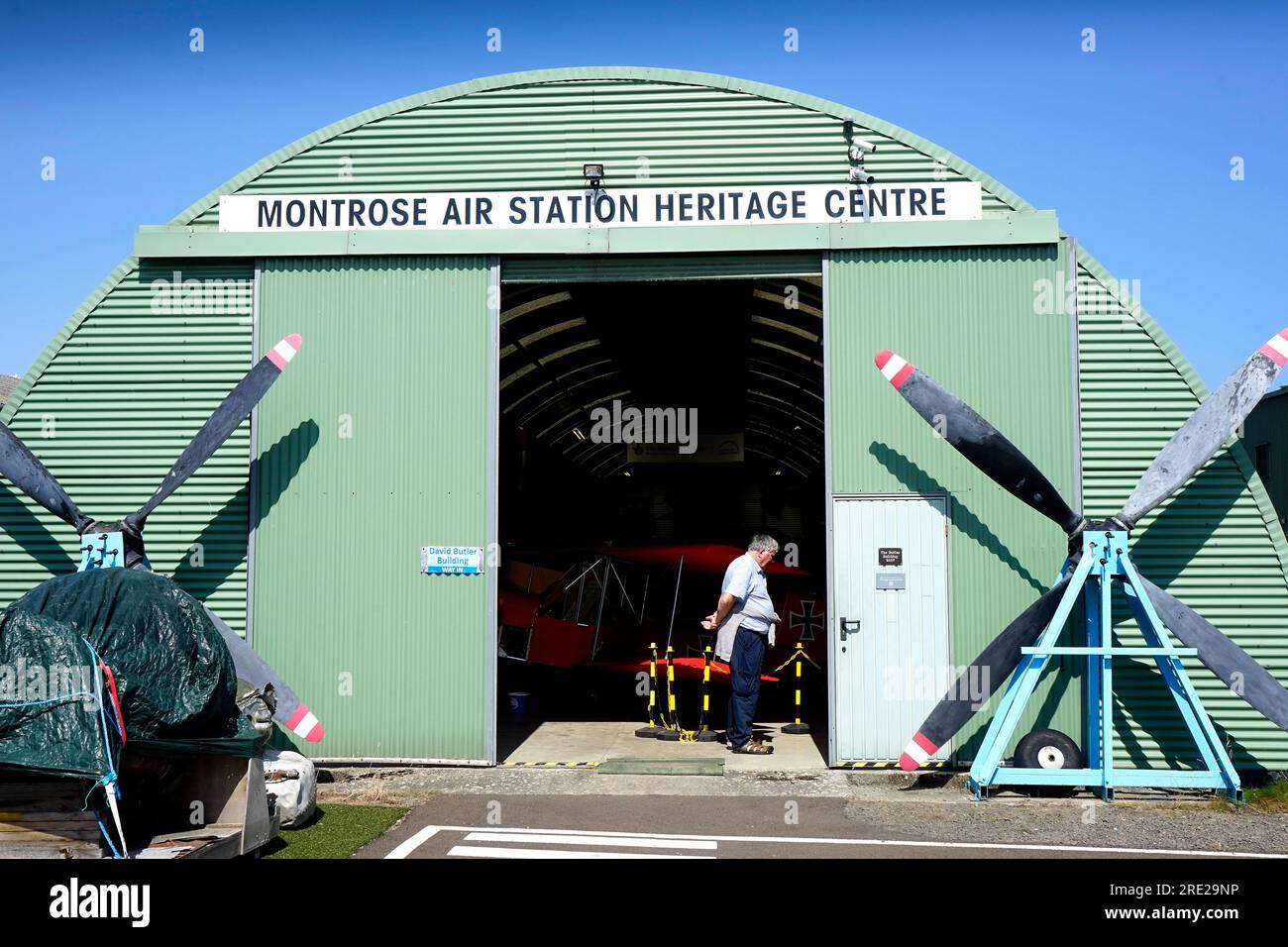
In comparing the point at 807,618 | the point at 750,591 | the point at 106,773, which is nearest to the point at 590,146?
the point at 750,591

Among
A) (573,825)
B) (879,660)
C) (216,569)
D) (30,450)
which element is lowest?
(573,825)

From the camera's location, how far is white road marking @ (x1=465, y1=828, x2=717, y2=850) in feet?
23.6

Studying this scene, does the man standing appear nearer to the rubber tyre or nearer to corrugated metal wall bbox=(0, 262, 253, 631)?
the rubber tyre

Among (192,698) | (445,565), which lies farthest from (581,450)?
(192,698)

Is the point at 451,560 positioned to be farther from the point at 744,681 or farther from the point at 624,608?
the point at 624,608

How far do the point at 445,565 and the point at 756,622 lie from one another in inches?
117

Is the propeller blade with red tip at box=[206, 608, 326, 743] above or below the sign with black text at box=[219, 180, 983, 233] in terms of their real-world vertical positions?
below

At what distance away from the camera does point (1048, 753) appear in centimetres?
879

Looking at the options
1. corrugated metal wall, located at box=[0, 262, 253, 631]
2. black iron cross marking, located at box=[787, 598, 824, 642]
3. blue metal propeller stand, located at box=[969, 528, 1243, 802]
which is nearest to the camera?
blue metal propeller stand, located at box=[969, 528, 1243, 802]

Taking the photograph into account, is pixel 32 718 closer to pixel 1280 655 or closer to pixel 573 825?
pixel 573 825

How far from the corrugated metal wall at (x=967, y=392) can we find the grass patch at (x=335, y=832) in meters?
4.86

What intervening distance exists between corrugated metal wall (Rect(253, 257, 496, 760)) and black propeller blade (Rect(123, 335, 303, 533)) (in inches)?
22.9

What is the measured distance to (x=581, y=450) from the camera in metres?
23.6

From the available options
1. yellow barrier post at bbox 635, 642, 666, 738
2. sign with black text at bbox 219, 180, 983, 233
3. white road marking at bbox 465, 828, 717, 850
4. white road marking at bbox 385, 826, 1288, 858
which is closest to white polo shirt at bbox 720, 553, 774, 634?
yellow barrier post at bbox 635, 642, 666, 738
